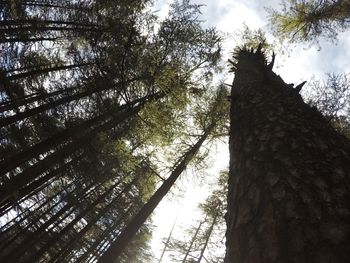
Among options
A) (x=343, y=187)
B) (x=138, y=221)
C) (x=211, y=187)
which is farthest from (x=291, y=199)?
(x=211, y=187)

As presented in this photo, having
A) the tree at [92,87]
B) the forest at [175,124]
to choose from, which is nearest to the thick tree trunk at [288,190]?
the forest at [175,124]

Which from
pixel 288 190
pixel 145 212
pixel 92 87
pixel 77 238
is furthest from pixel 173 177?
pixel 288 190

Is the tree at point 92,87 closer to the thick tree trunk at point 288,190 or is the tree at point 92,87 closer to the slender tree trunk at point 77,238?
the slender tree trunk at point 77,238

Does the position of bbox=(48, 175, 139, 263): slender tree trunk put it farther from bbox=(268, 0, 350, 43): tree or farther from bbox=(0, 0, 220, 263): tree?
bbox=(268, 0, 350, 43): tree

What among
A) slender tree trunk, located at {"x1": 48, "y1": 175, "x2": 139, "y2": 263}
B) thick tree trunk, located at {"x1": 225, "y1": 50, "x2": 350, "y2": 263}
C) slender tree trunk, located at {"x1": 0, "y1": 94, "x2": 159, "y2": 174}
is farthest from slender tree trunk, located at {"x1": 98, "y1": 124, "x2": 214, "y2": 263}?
thick tree trunk, located at {"x1": 225, "y1": 50, "x2": 350, "y2": 263}

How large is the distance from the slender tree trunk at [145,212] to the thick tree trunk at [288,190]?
6299 mm

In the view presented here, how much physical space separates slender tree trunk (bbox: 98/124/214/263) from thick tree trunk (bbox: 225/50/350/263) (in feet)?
20.7

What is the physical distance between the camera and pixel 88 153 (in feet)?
30.7

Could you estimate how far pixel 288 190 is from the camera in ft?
5.38

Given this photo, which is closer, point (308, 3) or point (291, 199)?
point (291, 199)

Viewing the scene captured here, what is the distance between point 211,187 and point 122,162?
555 cm

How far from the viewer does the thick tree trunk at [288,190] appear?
1.31 m

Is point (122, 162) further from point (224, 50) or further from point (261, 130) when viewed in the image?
point (261, 130)

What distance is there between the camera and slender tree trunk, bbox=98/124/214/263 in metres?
8.19
